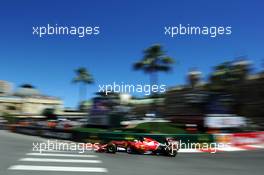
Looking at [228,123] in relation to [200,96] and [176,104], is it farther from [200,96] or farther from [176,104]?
[176,104]

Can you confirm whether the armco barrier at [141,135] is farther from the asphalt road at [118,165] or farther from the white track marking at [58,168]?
the white track marking at [58,168]

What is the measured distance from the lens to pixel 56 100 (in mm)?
144875

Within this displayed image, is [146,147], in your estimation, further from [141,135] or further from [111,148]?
[141,135]

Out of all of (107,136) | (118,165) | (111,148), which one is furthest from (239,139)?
(118,165)

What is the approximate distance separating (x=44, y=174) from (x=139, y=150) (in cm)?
767

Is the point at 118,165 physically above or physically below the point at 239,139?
below

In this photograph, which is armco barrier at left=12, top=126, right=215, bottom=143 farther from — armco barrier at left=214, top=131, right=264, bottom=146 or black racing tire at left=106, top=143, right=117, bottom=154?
black racing tire at left=106, top=143, right=117, bottom=154

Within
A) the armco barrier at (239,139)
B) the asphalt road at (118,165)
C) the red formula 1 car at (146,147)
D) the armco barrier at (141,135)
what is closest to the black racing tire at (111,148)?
the red formula 1 car at (146,147)

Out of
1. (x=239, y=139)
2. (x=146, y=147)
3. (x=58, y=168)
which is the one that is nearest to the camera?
(x=58, y=168)

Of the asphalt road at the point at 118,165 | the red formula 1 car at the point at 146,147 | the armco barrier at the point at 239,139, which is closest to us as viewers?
the asphalt road at the point at 118,165

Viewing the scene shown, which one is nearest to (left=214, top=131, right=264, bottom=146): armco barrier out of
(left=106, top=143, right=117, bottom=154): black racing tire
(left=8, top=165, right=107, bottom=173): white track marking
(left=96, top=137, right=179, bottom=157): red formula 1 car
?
(left=96, top=137, right=179, bottom=157): red formula 1 car

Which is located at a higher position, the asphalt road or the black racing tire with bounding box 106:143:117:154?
the black racing tire with bounding box 106:143:117:154

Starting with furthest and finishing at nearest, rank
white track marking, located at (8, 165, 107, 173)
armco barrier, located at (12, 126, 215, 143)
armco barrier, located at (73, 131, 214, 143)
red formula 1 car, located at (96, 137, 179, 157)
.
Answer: armco barrier, located at (12, 126, 215, 143) → armco barrier, located at (73, 131, 214, 143) → red formula 1 car, located at (96, 137, 179, 157) → white track marking, located at (8, 165, 107, 173)

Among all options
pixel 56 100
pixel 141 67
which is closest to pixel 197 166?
pixel 141 67
